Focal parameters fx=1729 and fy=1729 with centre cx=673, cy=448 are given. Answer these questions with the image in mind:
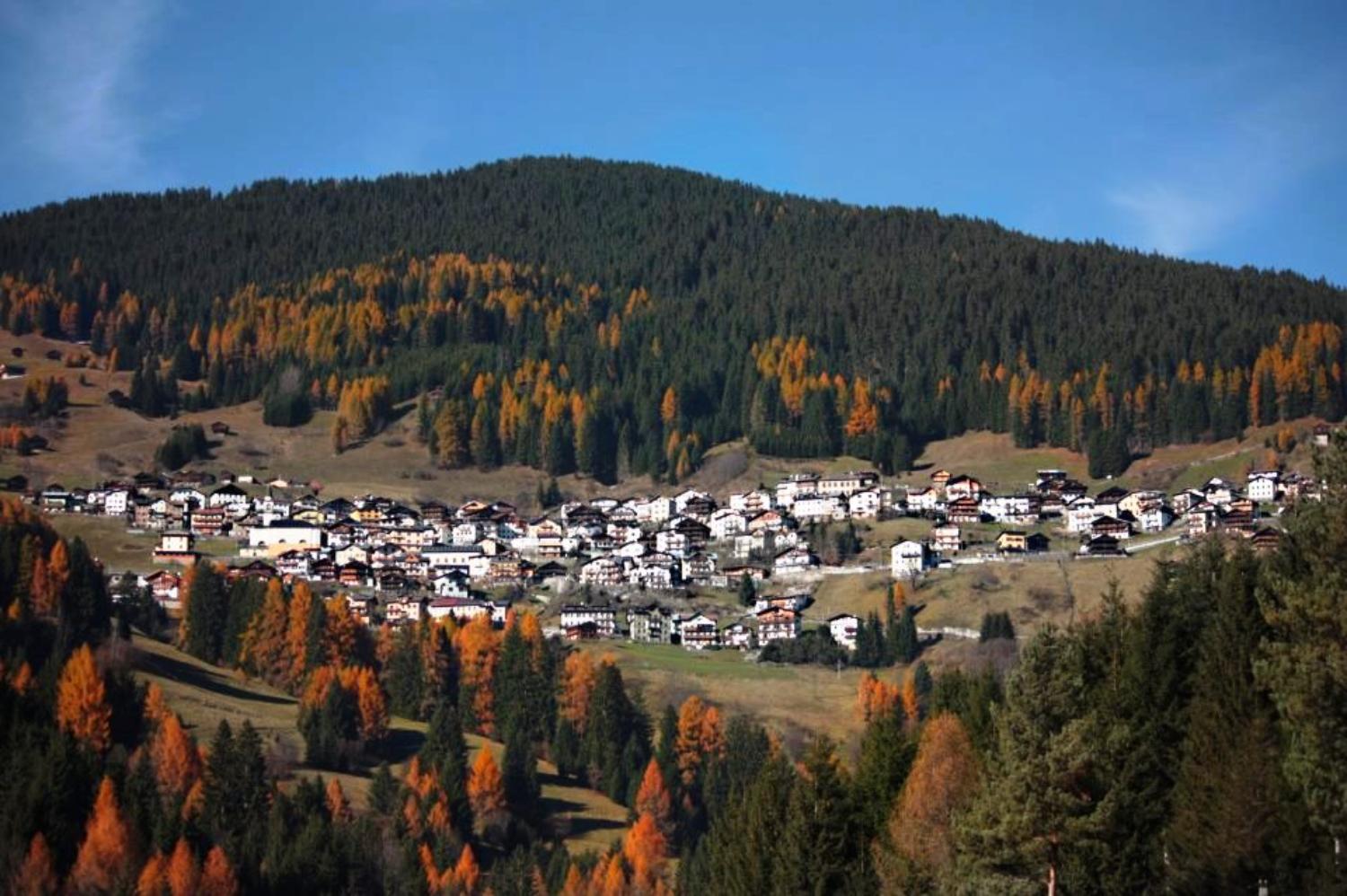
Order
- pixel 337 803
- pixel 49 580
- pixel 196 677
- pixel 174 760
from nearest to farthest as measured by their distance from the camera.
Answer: pixel 337 803, pixel 174 760, pixel 196 677, pixel 49 580

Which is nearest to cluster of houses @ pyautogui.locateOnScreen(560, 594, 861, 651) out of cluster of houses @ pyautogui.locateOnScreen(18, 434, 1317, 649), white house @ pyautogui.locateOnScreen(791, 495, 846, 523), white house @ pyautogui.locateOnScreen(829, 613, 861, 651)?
white house @ pyautogui.locateOnScreen(829, 613, 861, 651)

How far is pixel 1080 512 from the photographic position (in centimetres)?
16150

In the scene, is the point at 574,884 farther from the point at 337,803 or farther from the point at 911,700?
the point at 911,700

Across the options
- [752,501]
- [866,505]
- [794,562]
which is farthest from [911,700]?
[752,501]

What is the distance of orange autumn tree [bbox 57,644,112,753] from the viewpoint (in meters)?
94.2

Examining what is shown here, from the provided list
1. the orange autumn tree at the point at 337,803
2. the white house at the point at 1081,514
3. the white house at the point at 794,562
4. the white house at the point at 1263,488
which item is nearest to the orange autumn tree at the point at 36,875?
the orange autumn tree at the point at 337,803

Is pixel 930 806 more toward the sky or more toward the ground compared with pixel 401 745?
more toward the sky

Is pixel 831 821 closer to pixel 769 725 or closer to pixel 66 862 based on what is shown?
pixel 66 862

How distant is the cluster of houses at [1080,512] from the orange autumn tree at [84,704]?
224ft

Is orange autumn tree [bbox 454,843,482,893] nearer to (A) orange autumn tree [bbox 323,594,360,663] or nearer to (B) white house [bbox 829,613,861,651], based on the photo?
(A) orange autumn tree [bbox 323,594,360,663]

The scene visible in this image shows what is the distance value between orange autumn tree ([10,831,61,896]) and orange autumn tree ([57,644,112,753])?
17.2 meters

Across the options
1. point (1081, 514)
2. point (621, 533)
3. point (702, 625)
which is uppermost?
point (1081, 514)

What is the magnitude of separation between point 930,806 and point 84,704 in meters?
63.5

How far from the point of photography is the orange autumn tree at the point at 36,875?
7381cm
